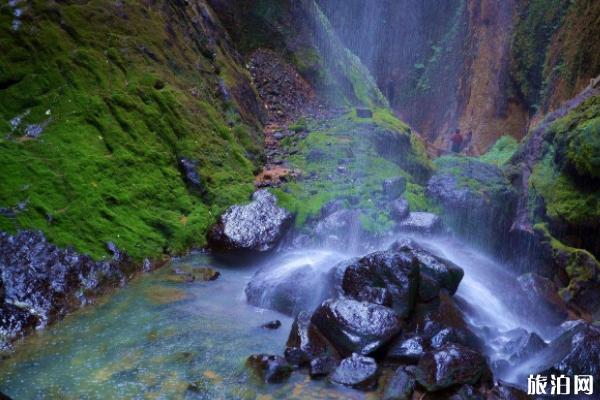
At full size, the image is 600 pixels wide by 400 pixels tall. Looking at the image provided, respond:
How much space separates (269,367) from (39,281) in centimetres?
336

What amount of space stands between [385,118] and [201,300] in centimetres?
1057

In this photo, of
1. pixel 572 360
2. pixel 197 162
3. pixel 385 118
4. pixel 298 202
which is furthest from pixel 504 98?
pixel 572 360

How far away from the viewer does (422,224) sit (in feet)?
35.5

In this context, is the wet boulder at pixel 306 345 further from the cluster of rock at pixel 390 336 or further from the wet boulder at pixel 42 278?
the wet boulder at pixel 42 278

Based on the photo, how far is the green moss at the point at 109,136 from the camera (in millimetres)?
7375

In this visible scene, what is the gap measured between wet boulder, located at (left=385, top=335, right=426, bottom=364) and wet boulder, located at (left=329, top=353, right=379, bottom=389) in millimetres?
336

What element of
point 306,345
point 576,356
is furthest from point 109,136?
point 576,356

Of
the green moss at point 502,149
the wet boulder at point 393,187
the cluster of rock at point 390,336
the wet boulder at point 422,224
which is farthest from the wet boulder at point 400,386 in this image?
the green moss at point 502,149

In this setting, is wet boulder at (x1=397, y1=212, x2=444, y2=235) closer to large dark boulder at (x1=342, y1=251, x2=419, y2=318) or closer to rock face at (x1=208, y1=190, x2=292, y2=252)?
rock face at (x1=208, y1=190, x2=292, y2=252)

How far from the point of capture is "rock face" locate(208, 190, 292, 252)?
9.27 metres

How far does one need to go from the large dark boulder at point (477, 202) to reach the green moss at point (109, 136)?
16.6 ft

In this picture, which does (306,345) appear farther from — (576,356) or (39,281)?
(39,281)

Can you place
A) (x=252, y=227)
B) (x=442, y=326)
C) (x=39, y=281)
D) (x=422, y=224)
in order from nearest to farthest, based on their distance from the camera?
1. (x=39, y=281)
2. (x=442, y=326)
3. (x=252, y=227)
4. (x=422, y=224)

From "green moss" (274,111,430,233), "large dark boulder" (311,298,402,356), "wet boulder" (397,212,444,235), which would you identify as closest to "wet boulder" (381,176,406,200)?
"green moss" (274,111,430,233)
